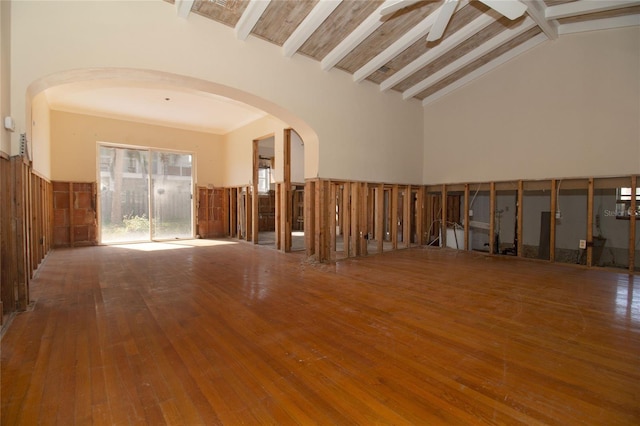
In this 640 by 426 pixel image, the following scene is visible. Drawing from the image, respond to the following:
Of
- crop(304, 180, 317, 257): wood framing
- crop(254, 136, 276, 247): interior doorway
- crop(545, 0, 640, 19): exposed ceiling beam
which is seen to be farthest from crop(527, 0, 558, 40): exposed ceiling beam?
crop(254, 136, 276, 247): interior doorway

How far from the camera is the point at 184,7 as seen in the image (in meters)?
4.30

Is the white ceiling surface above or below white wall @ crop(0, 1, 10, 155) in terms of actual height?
above

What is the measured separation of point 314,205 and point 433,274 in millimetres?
2846

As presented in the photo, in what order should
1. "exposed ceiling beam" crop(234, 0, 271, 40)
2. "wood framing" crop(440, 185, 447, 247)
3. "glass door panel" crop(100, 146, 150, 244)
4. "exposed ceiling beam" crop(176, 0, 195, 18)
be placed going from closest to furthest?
"exposed ceiling beam" crop(176, 0, 195, 18), "exposed ceiling beam" crop(234, 0, 271, 40), "wood framing" crop(440, 185, 447, 247), "glass door panel" crop(100, 146, 150, 244)

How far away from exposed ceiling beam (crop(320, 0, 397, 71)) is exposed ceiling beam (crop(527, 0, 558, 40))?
2.66m

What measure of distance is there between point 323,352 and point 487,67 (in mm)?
7699

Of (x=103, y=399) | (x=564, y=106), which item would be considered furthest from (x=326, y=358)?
(x=564, y=106)

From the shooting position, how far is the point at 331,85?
653cm

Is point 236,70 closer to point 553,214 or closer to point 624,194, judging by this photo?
point 553,214

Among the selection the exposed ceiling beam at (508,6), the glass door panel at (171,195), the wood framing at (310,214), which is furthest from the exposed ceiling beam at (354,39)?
the glass door panel at (171,195)

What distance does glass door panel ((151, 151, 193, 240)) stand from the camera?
977cm

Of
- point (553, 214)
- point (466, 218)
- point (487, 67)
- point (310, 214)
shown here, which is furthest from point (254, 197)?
point (553, 214)

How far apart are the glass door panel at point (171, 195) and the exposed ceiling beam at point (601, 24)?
10693mm

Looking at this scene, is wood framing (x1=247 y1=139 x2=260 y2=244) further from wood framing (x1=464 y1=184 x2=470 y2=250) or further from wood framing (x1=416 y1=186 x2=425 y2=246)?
wood framing (x1=464 y1=184 x2=470 y2=250)
